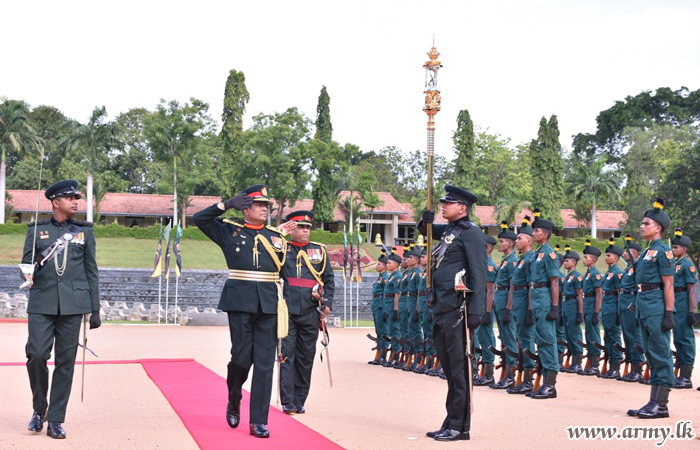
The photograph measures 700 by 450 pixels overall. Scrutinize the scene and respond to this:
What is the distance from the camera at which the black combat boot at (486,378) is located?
10719 mm

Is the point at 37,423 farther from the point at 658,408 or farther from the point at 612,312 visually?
the point at 612,312

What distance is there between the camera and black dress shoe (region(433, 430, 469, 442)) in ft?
21.3

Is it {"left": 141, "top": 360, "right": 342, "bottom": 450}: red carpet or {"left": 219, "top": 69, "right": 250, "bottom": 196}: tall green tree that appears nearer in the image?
{"left": 141, "top": 360, "right": 342, "bottom": 450}: red carpet

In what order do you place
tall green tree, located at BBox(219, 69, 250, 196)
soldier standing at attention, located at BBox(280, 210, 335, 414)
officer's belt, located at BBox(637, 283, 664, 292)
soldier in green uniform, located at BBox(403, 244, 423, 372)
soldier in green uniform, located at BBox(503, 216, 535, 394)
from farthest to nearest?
tall green tree, located at BBox(219, 69, 250, 196), soldier in green uniform, located at BBox(403, 244, 423, 372), soldier in green uniform, located at BBox(503, 216, 535, 394), soldier standing at attention, located at BBox(280, 210, 335, 414), officer's belt, located at BBox(637, 283, 664, 292)

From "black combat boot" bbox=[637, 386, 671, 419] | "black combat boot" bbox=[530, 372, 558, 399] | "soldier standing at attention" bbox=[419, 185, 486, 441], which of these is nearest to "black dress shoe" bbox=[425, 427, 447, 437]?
"soldier standing at attention" bbox=[419, 185, 486, 441]

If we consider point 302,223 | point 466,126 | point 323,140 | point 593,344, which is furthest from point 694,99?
point 302,223

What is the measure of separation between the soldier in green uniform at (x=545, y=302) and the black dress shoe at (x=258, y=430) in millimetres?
3900

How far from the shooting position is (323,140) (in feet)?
192

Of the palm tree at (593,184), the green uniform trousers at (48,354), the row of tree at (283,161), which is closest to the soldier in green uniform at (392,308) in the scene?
the green uniform trousers at (48,354)

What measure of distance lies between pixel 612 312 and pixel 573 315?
0.66 meters

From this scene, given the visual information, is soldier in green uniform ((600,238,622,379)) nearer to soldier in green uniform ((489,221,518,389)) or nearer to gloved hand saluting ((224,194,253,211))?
soldier in green uniform ((489,221,518,389))

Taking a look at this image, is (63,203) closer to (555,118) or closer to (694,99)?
(555,118)

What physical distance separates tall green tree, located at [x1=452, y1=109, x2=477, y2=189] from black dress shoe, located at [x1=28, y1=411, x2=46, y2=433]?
5329 cm

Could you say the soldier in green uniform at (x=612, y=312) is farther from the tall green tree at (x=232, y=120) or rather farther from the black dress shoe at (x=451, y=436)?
the tall green tree at (x=232, y=120)
